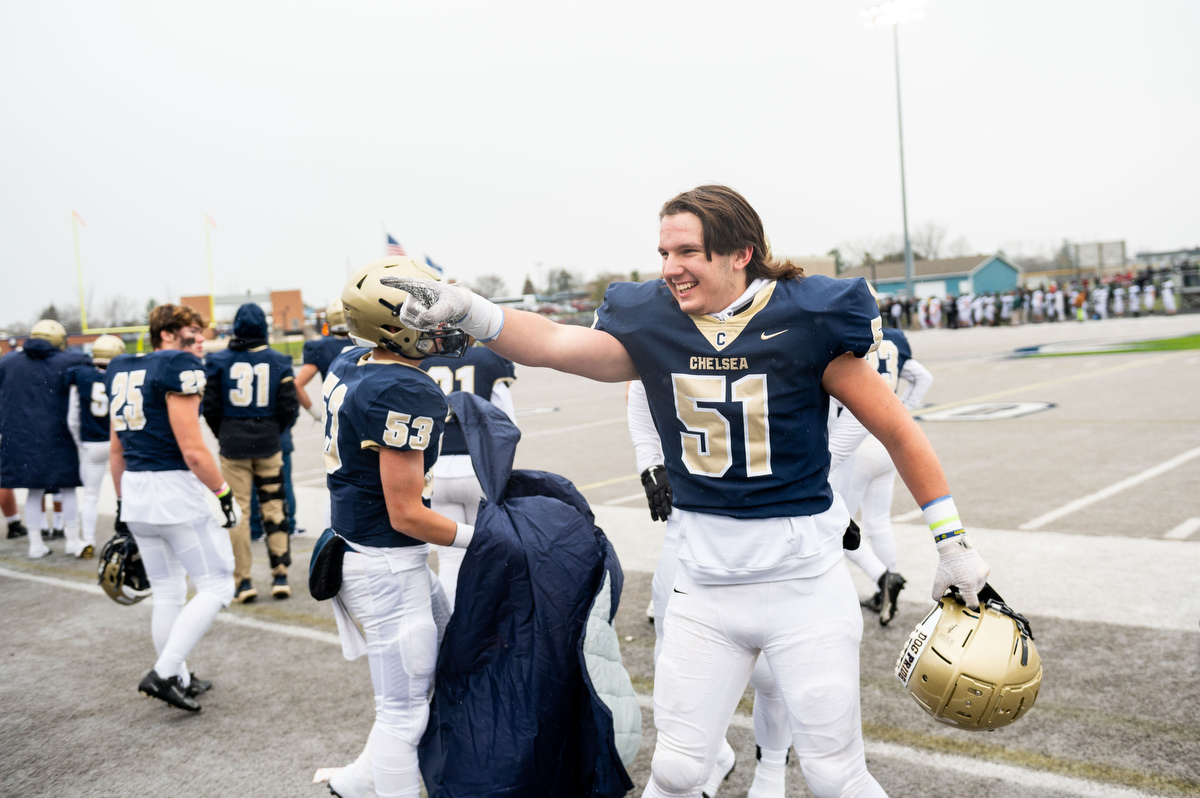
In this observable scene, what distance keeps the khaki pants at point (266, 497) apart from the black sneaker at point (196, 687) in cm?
170

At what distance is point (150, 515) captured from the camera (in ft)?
14.8

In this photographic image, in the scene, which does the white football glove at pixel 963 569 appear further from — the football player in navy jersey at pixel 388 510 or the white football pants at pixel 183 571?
the white football pants at pixel 183 571

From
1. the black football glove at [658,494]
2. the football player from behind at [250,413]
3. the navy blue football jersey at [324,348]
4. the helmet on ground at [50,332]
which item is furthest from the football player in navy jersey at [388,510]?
the helmet on ground at [50,332]

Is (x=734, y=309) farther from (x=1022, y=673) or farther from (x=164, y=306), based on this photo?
(x=164, y=306)

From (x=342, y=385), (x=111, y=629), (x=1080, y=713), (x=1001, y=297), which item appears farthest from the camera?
(x=1001, y=297)

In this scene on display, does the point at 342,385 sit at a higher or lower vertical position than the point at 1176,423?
higher

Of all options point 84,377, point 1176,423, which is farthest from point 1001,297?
point 84,377

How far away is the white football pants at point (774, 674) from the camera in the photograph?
8.00 ft

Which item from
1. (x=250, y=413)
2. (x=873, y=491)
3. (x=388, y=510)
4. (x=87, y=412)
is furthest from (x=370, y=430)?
(x=87, y=412)

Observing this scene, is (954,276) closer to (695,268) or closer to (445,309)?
(695,268)

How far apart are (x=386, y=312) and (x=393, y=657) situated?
1251 mm

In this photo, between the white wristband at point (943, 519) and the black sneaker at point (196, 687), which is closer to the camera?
the white wristband at point (943, 519)

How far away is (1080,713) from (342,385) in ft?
11.2

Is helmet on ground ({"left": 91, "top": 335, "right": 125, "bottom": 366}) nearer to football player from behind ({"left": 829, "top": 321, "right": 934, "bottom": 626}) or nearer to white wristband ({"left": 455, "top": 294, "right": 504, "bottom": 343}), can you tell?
football player from behind ({"left": 829, "top": 321, "right": 934, "bottom": 626})
